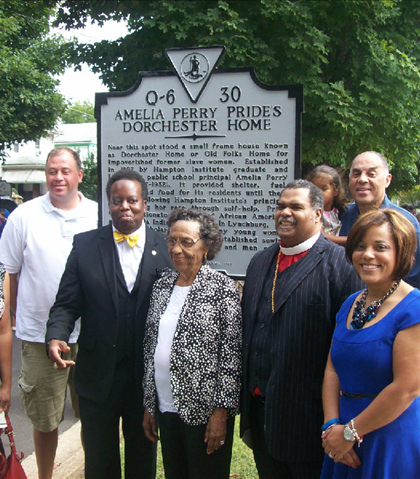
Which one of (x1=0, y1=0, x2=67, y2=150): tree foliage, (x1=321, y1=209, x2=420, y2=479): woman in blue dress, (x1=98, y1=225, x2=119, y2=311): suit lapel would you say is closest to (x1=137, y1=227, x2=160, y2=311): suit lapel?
(x1=98, y1=225, x2=119, y2=311): suit lapel

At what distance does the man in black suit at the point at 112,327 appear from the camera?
295 cm

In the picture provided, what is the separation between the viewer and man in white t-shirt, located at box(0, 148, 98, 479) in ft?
11.9

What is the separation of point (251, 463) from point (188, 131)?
109 inches

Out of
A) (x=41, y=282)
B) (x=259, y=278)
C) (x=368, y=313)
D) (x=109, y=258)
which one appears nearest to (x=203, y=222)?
(x=259, y=278)

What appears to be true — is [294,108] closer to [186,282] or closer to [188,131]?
[188,131]

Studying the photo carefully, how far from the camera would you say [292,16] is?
8414 mm

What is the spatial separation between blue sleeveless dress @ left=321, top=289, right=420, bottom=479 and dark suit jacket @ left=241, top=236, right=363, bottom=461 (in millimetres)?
268

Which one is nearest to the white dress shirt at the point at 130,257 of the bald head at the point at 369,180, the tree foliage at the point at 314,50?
Result: the bald head at the point at 369,180

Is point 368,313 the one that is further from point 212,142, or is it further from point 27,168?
point 27,168

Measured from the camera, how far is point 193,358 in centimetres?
259

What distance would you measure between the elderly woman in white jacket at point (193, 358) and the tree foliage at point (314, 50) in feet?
20.6

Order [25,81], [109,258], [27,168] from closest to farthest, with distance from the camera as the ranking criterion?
[109,258]
[25,81]
[27,168]

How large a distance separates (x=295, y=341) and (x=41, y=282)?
2.08m

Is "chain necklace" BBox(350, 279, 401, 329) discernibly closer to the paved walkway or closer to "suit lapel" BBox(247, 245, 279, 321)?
"suit lapel" BBox(247, 245, 279, 321)
